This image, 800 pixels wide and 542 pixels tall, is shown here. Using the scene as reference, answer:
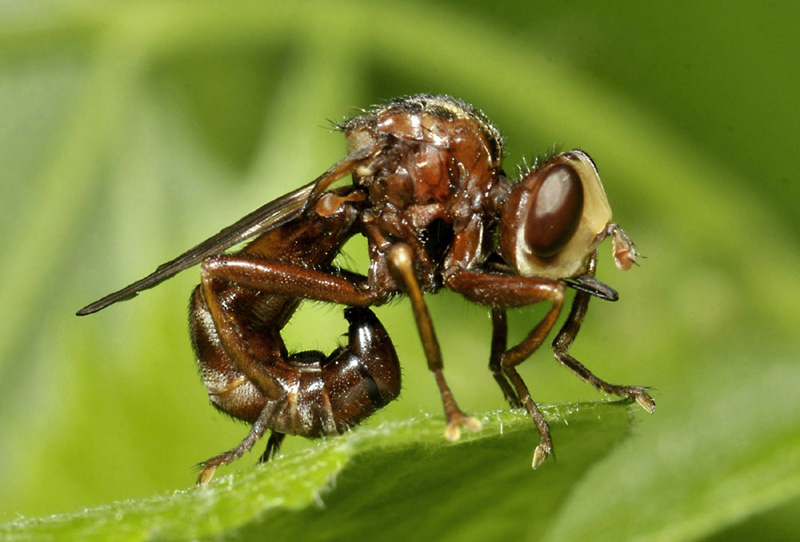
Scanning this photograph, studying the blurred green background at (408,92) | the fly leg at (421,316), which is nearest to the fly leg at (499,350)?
the fly leg at (421,316)

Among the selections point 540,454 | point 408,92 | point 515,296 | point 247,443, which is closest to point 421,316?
point 515,296

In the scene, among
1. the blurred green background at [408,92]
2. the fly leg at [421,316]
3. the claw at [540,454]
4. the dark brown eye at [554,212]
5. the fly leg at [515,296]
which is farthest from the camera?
the blurred green background at [408,92]

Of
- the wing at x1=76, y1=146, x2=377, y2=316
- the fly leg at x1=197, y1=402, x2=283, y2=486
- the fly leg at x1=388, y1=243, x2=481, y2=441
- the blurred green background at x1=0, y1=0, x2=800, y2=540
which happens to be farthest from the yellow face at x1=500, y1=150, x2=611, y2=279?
the blurred green background at x1=0, y1=0, x2=800, y2=540

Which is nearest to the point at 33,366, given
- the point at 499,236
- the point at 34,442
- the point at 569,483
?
the point at 34,442

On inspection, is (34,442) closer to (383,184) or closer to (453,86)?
(383,184)

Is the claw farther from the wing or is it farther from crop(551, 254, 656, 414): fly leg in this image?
the wing

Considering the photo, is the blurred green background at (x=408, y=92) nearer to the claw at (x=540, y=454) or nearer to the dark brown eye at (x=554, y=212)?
the dark brown eye at (x=554, y=212)

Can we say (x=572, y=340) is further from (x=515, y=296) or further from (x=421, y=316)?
(x=421, y=316)
